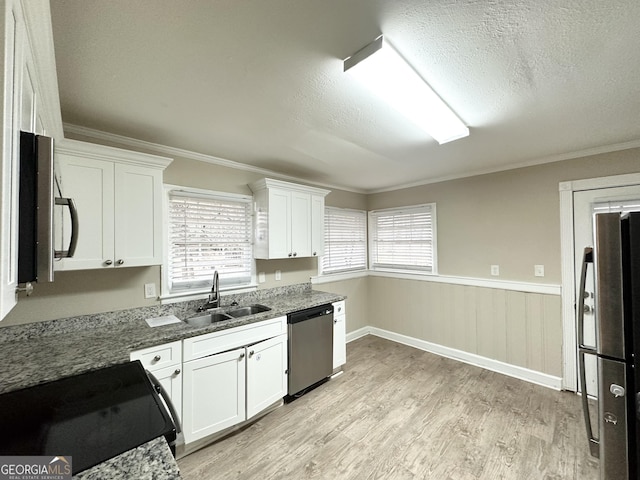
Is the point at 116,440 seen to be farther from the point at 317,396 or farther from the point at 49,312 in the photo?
the point at 317,396

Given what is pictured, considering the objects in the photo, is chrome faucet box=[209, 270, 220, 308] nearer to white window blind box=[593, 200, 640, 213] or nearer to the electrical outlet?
the electrical outlet

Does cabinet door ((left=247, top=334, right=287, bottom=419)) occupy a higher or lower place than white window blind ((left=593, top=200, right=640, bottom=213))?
lower

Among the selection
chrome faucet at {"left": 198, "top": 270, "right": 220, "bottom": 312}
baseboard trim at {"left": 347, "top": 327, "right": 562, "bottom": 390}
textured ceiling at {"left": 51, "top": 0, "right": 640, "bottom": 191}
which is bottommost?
baseboard trim at {"left": 347, "top": 327, "right": 562, "bottom": 390}

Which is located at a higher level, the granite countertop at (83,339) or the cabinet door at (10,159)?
the cabinet door at (10,159)

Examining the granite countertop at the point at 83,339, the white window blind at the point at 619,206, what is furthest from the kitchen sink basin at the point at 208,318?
the white window blind at the point at 619,206

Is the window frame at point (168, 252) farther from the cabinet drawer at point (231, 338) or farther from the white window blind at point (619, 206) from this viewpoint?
the white window blind at point (619, 206)

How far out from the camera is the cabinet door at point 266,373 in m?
2.29

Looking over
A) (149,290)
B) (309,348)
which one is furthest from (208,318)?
(309,348)

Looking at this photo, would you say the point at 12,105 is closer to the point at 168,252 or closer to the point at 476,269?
the point at 168,252

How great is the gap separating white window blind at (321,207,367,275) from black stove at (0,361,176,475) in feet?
9.60

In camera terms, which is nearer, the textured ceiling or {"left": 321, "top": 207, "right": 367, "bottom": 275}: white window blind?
the textured ceiling

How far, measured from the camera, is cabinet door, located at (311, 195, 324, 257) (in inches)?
132

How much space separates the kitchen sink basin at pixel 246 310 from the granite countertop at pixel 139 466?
73.7 inches

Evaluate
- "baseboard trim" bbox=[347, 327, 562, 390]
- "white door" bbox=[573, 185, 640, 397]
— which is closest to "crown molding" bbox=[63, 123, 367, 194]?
"baseboard trim" bbox=[347, 327, 562, 390]
